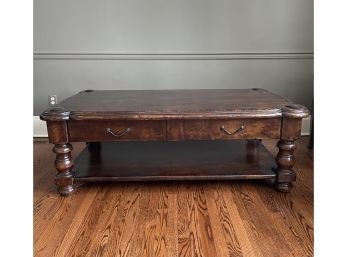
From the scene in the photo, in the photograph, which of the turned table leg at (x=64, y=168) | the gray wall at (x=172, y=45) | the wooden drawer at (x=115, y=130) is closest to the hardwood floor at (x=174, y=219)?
the turned table leg at (x=64, y=168)

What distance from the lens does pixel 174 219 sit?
3.79 feet

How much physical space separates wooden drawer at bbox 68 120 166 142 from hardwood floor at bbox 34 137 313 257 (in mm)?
254

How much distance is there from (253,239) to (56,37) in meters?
1.85

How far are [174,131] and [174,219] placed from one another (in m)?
0.35

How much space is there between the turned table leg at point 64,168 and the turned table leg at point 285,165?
2.88 ft

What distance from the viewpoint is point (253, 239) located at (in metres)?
1.03

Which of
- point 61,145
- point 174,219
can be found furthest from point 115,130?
point 174,219

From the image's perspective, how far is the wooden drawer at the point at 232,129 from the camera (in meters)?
1.30

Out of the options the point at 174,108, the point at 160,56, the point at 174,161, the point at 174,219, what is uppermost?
the point at 160,56

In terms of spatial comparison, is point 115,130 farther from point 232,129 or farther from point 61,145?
point 232,129

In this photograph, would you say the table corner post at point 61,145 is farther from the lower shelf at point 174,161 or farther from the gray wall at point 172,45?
the gray wall at point 172,45

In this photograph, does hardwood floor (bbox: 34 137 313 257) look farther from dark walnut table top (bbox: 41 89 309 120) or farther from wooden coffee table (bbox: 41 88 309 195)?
dark walnut table top (bbox: 41 89 309 120)
